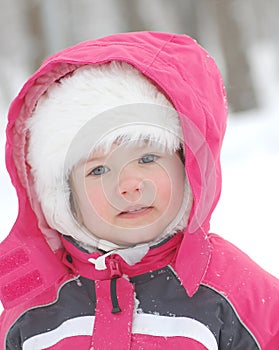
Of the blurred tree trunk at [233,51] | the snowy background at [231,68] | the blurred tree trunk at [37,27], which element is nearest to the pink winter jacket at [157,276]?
the snowy background at [231,68]

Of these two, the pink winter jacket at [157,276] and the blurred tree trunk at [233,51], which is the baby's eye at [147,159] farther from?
the blurred tree trunk at [233,51]

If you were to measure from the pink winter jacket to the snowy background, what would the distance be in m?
1.07

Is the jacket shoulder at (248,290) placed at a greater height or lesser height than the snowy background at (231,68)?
greater

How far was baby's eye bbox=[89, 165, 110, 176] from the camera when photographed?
1.92 m

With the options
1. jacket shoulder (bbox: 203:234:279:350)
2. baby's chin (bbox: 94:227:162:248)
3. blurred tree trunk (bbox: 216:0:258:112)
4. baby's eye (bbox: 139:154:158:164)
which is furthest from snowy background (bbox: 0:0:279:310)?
baby's eye (bbox: 139:154:158:164)

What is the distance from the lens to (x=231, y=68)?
874cm

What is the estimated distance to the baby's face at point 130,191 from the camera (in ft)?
6.23

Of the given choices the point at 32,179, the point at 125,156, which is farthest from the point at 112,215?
the point at 32,179

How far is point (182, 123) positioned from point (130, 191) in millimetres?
212

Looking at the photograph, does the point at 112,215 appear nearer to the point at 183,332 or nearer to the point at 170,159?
the point at 170,159

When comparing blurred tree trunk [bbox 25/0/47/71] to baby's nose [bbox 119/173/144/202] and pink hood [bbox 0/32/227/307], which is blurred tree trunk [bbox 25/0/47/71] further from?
baby's nose [bbox 119/173/144/202]

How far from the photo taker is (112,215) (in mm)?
1939

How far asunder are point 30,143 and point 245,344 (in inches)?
30.5

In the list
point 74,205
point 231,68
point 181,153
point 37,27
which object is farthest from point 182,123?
point 37,27
